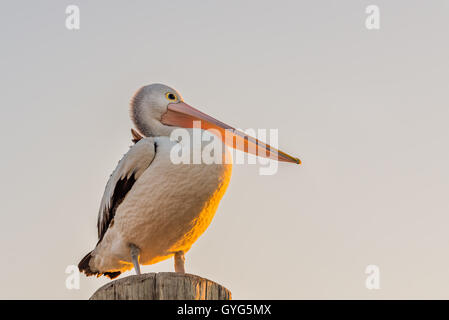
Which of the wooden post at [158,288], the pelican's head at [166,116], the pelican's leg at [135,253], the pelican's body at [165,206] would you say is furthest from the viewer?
the pelican's head at [166,116]

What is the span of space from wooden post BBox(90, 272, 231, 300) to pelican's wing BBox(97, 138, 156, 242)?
145 cm

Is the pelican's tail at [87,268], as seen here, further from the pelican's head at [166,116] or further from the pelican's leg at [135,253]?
the pelican's head at [166,116]

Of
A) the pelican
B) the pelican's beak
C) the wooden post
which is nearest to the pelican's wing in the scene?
the pelican

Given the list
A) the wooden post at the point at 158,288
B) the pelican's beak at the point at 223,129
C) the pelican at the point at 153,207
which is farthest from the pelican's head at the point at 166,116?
the wooden post at the point at 158,288

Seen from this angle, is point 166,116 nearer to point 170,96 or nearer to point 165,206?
point 170,96

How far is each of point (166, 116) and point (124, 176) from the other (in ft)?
3.27

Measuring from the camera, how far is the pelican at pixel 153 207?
173 inches

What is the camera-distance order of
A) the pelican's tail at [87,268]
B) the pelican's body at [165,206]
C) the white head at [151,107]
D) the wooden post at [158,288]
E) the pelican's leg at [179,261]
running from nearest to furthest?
the wooden post at [158,288]
the pelican's body at [165,206]
the pelican's leg at [179,261]
the pelican's tail at [87,268]
the white head at [151,107]

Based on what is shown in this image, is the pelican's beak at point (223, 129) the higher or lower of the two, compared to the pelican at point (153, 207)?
higher

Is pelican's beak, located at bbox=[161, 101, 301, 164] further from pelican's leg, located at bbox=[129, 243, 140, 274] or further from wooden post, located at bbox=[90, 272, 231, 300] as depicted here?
wooden post, located at bbox=[90, 272, 231, 300]

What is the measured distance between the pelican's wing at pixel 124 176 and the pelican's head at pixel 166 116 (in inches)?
25.2
